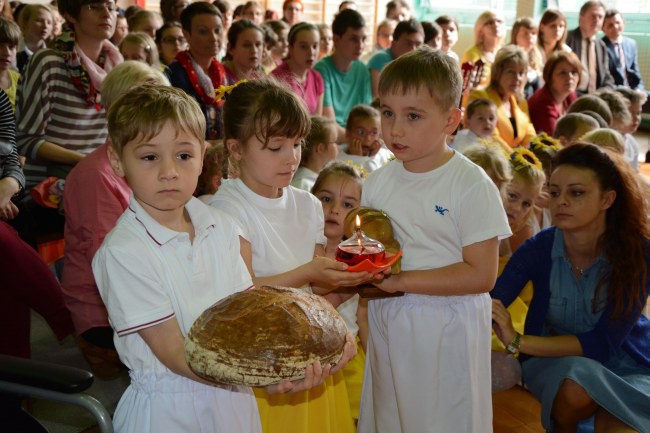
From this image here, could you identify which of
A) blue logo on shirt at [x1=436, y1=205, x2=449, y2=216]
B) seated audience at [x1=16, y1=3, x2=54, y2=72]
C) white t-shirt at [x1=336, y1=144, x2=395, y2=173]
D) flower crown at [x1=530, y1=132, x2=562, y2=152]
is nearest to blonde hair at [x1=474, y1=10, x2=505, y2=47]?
flower crown at [x1=530, y1=132, x2=562, y2=152]

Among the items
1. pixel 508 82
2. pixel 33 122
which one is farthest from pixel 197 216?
pixel 508 82

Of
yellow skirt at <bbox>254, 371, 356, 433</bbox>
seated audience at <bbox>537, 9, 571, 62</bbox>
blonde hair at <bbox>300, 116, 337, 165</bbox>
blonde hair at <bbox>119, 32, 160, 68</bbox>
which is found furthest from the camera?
seated audience at <bbox>537, 9, 571, 62</bbox>

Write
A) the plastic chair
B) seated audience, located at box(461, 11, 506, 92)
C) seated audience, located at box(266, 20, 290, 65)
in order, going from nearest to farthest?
the plastic chair → seated audience, located at box(461, 11, 506, 92) → seated audience, located at box(266, 20, 290, 65)

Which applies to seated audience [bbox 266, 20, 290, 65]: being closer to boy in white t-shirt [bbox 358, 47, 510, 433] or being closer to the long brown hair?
the long brown hair

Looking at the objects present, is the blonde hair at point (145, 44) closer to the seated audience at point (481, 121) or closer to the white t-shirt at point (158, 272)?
the seated audience at point (481, 121)

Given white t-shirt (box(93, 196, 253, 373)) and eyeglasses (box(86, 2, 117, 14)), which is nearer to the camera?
white t-shirt (box(93, 196, 253, 373))

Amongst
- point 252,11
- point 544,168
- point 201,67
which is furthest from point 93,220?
point 252,11

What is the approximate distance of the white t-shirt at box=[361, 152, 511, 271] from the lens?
183 centimetres

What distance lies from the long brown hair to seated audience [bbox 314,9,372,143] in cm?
291

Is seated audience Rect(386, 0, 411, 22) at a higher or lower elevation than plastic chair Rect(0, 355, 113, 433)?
higher

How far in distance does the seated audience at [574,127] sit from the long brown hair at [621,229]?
1.77 m

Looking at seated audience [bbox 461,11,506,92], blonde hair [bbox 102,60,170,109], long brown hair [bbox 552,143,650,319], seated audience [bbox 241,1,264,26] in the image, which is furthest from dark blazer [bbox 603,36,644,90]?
blonde hair [bbox 102,60,170,109]

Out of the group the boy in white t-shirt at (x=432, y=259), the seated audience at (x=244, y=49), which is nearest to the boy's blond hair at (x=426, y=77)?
the boy in white t-shirt at (x=432, y=259)

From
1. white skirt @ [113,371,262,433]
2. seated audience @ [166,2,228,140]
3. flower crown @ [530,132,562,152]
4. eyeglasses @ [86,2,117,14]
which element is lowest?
white skirt @ [113,371,262,433]
